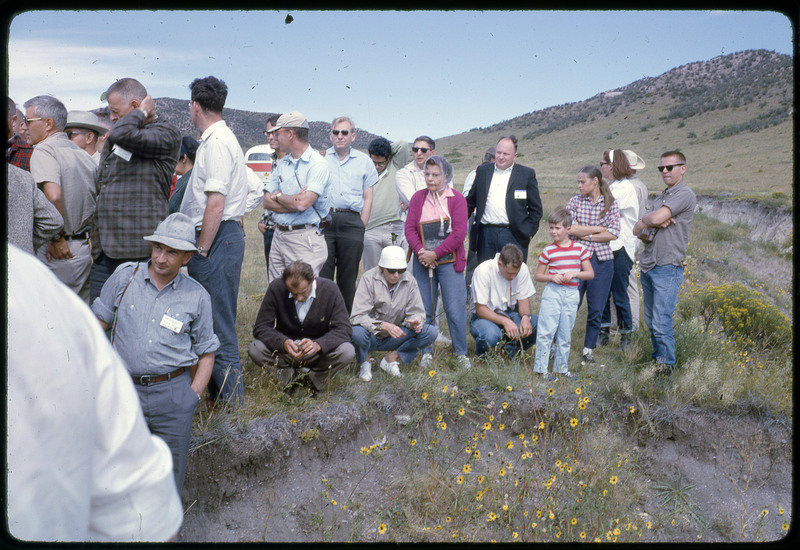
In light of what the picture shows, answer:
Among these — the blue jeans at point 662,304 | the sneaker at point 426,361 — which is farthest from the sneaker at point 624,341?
the sneaker at point 426,361

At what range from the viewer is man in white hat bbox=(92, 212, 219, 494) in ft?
10.2

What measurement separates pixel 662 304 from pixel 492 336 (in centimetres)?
149

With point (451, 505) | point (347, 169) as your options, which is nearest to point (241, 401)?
point (451, 505)

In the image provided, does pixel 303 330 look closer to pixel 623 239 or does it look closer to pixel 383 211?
pixel 383 211

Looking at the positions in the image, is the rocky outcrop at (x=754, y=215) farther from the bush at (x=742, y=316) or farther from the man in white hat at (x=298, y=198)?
the man in white hat at (x=298, y=198)

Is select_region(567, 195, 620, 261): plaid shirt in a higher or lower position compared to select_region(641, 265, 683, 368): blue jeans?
higher

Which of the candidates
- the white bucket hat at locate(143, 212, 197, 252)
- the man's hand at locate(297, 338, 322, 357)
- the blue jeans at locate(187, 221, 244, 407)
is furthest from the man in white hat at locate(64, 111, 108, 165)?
the man's hand at locate(297, 338, 322, 357)

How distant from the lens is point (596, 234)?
562 centimetres

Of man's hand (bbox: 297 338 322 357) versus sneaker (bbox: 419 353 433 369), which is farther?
sneaker (bbox: 419 353 433 369)

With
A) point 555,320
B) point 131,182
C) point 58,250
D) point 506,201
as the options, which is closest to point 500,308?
point 555,320

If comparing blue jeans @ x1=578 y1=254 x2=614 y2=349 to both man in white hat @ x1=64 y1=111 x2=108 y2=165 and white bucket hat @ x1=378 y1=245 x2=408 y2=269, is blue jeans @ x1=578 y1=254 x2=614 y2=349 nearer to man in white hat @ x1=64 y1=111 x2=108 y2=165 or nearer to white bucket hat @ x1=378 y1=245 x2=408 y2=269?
white bucket hat @ x1=378 y1=245 x2=408 y2=269

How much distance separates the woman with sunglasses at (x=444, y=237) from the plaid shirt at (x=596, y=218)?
3.73 feet

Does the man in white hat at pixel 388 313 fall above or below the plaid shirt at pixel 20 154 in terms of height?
below

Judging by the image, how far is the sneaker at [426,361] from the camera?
5.11 m
